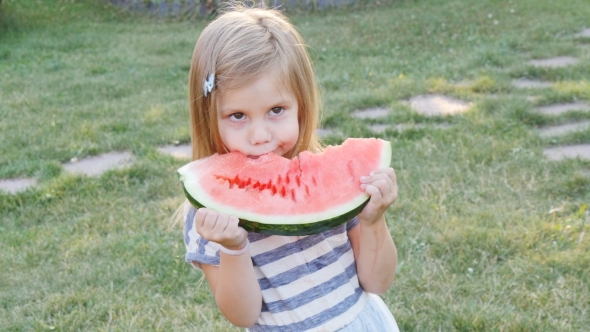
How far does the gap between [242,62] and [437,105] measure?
3.89 meters

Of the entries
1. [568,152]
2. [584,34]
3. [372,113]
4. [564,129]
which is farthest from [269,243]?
[584,34]

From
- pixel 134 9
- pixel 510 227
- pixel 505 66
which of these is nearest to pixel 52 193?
pixel 510 227

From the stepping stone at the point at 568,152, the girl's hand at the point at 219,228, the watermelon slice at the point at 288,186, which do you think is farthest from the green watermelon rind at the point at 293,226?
the stepping stone at the point at 568,152

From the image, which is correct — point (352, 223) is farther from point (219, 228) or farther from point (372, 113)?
point (372, 113)

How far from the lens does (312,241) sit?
1.93 m

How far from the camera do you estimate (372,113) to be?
536cm

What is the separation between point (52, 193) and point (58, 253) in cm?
74

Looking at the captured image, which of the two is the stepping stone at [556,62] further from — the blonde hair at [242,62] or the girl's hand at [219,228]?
the girl's hand at [219,228]

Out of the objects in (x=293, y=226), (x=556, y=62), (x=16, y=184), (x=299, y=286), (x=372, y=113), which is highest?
(x=293, y=226)

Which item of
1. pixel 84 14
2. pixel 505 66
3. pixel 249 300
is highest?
pixel 249 300

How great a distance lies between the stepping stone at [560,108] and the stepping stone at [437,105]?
540mm

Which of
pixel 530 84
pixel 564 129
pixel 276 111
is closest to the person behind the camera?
pixel 276 111

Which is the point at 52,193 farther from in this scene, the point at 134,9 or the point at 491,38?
the point at 134,9

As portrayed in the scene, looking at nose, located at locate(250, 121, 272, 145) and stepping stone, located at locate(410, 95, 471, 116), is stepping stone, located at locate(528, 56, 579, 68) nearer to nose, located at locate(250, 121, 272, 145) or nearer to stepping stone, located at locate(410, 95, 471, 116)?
stepping stone, located at locate(410, 95, 471, 116)
